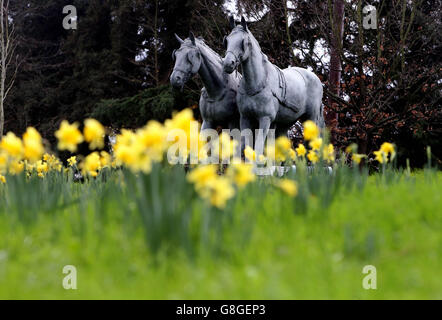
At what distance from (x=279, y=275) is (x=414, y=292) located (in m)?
0.54

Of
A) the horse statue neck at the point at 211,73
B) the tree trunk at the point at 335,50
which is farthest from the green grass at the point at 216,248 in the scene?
the tree trunk at the point at 335,50

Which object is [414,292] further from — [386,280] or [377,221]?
[377,221]

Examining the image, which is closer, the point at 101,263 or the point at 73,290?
the point at 73,290

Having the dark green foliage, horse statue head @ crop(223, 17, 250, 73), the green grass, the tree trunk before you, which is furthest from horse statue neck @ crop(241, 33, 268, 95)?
the dark green foliage

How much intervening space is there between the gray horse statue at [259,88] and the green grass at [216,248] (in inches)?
91.4

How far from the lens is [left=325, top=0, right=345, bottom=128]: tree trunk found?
8.59 metres

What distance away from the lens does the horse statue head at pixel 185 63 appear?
4.41m

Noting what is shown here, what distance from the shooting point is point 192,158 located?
2799mm

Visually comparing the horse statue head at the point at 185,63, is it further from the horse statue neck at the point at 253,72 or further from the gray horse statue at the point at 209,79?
the horse statue neck at the point at 253,72

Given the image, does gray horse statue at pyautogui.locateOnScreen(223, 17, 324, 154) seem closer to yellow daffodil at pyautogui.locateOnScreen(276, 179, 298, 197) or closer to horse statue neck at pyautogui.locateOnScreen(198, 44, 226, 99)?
horse statue neck at pyautogui.locateOnScreen(198, 44, 226, 99)

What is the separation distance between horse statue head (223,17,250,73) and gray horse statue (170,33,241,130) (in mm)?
412

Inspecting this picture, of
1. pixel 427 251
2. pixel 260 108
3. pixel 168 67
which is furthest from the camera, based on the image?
pixel 168 67

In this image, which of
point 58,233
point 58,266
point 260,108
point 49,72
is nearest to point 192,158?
point 58,233

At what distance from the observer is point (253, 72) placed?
4.64 metres
